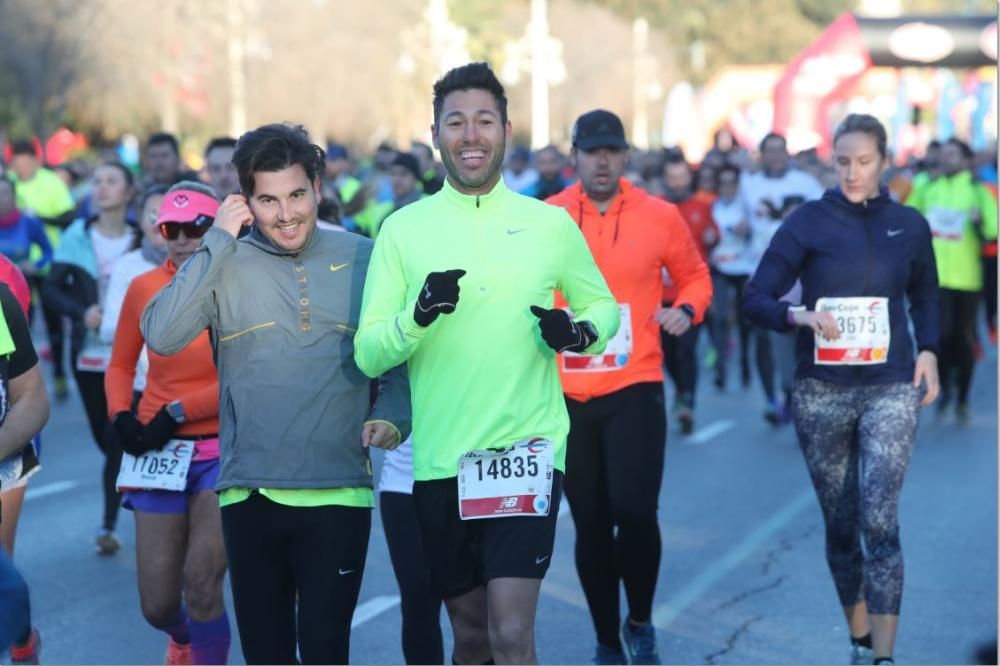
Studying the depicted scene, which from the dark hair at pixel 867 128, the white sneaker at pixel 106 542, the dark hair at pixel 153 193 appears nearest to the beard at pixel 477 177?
the dark hair at pixel 867 128

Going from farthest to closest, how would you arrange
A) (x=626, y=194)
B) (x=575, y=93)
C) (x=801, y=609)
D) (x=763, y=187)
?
(x=575, y=93)
(x=763, y=187)
(x=801, y=609)
(x=626, y=194)

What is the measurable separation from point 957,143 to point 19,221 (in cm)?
742

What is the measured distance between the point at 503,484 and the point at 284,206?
38.6 inches

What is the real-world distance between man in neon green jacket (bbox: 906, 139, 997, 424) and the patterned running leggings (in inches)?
279

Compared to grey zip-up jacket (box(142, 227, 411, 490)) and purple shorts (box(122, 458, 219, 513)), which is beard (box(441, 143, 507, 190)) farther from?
purple shorts (box(122, 458, 219, 513))

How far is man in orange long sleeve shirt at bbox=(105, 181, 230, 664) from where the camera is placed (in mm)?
5812

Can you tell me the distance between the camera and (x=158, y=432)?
5.95 meters

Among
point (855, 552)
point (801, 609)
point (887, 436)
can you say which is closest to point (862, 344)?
point (887, 436)

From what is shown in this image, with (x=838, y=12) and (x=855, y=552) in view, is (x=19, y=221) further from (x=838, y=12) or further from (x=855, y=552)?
(x=838, y=12)

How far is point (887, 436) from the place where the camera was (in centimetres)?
642

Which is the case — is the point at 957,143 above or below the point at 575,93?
below

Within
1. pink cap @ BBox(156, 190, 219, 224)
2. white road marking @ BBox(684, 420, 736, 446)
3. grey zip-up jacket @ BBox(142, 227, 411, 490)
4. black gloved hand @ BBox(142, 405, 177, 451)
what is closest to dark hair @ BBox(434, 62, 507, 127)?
grey zip-up jacket @ BBox(142, 227, 411, 490)

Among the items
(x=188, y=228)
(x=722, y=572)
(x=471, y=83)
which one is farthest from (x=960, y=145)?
(x=471, y=83)

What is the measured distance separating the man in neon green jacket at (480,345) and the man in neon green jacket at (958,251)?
29.0 feet
